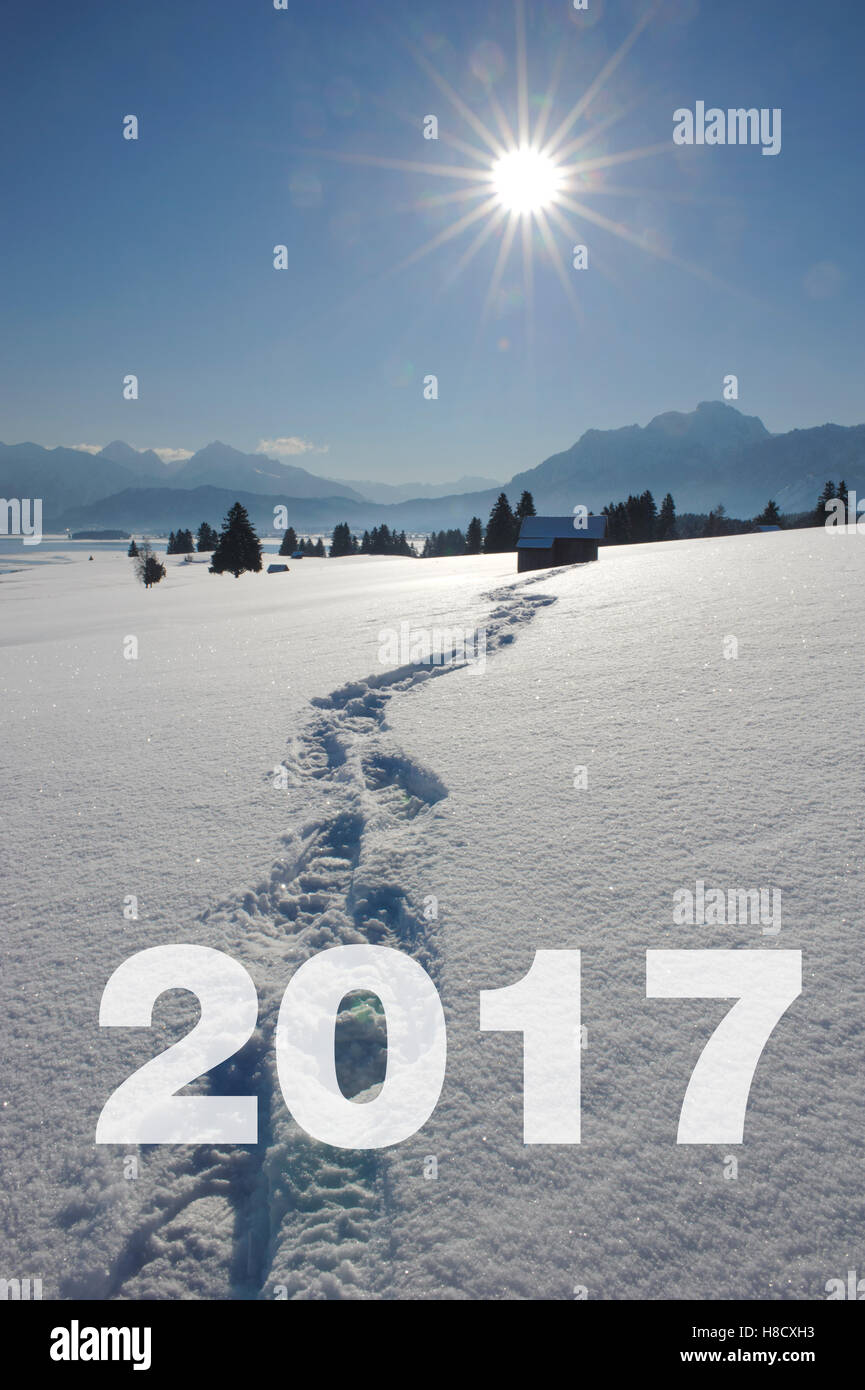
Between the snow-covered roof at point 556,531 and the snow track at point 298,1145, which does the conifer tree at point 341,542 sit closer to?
the snow-covered roof at point 556,531

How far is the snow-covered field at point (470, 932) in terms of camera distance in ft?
5.60

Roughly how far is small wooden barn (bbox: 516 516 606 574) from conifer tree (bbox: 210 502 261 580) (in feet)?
89.3

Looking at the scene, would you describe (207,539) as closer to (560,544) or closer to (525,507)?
(525,507)

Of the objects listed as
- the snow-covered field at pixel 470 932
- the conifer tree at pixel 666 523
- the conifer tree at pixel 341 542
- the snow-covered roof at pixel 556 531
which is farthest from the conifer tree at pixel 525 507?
the snow-covered field at pixel 470 932

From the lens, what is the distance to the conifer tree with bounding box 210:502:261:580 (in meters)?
46.7

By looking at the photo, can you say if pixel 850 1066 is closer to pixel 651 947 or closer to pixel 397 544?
pixel 651 947

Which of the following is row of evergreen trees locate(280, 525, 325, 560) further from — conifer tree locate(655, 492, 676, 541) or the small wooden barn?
the small wooden barn

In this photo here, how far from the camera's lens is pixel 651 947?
244 centimetres

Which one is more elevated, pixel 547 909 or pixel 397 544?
pixel 397 544

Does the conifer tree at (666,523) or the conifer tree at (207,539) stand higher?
the conifer tree at (207,539)

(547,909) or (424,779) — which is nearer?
(547,909)

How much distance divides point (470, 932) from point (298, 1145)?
1019 millimetres

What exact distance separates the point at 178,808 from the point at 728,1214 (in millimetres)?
3618
